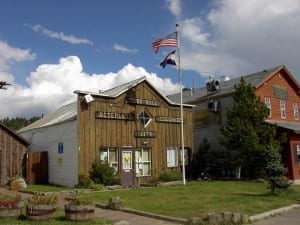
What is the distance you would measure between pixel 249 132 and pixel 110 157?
951cm

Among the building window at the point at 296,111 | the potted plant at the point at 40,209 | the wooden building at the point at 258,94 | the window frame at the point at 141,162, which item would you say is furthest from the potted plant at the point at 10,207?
the building window at the point at 296,111

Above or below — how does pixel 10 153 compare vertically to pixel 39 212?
above

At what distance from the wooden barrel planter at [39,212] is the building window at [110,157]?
48.1ft

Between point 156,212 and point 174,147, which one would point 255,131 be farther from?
point 156,212

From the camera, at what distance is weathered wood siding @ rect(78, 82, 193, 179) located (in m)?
25.6

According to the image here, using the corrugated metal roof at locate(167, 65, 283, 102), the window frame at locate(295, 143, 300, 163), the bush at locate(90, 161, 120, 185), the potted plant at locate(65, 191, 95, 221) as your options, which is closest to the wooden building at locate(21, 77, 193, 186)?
the bush at locate(90, 161, 120, 185)

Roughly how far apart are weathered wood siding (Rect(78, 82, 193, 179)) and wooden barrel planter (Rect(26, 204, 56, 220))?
13.5 meters

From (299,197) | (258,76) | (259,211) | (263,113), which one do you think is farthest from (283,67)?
(259,211)

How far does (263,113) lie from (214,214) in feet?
62.2

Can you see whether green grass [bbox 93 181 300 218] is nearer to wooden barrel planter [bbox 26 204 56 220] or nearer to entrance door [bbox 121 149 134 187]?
wooden barrel planter [bbox 26 204 56 220]

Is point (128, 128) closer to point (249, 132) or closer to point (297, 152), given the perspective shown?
point (249, 132)

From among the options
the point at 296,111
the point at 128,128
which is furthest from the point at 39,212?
the point at 296,111

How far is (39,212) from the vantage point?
37.9 ft

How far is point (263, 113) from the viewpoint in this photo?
29.5 m
